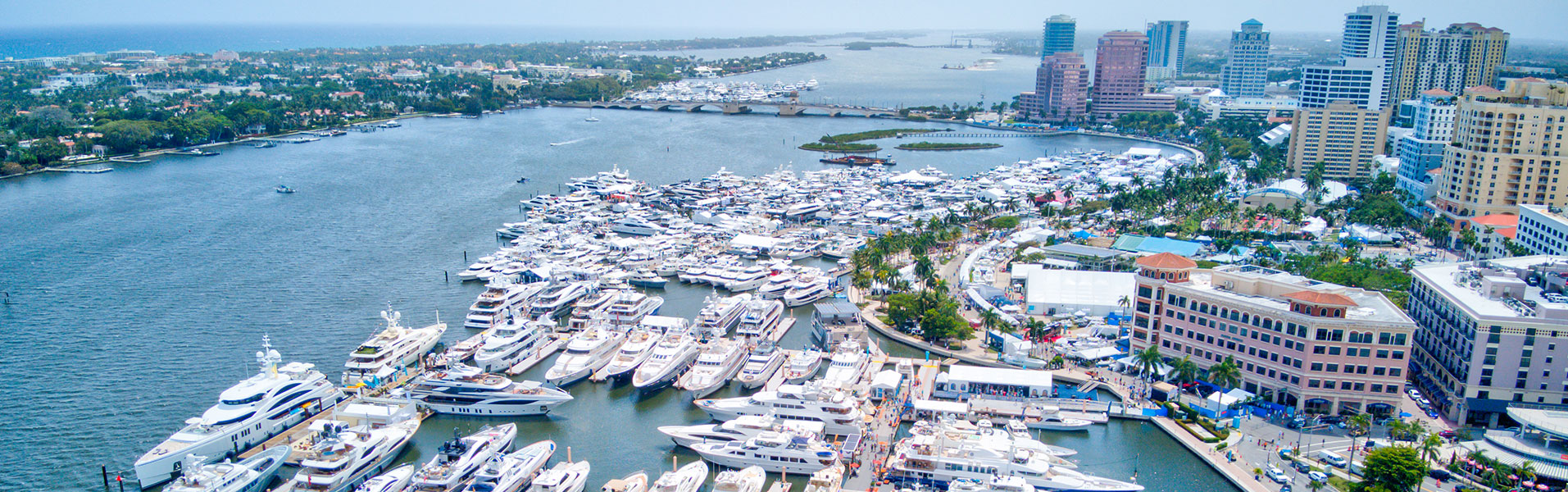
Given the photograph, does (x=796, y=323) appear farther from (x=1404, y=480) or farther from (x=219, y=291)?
(x=219, y=291)

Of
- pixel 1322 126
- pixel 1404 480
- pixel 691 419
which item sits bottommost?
pixel 691 419

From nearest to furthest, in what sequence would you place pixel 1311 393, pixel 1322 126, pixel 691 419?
pixel 1311 393 → pixel 691 419 → pixel 1322 126

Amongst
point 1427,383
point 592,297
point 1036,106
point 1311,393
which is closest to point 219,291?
point 592,297

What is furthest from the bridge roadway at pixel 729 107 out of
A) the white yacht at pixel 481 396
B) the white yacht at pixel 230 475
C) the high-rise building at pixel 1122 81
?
the white yacht at pixel 230 475

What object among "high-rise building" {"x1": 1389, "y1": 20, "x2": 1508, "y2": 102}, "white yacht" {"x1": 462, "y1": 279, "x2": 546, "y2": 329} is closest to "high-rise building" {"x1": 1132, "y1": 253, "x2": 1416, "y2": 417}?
"white yacht" {"x1": 462, "y1": 279, "x2": 546, "y2": 329}

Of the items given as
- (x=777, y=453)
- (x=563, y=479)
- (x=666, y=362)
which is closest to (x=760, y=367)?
(x=666, y=362)

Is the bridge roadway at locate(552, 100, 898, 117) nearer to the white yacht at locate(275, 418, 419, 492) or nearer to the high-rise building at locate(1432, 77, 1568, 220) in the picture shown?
the high-rise building at locate(1432, 77, 1568, 220)
